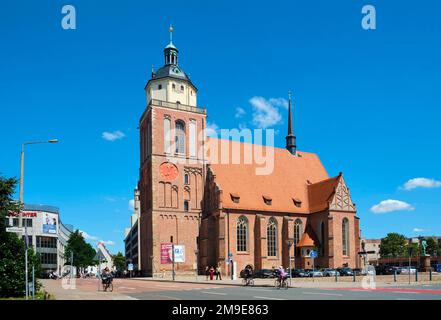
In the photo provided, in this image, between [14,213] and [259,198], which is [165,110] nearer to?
[259,198]

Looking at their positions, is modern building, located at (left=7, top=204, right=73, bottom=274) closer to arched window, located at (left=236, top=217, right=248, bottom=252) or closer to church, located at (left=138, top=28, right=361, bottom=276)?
church, located at (left=138, top=28, right=361, bottom=276)

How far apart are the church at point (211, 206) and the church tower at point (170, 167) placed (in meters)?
0.13

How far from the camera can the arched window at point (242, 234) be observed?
63122mm

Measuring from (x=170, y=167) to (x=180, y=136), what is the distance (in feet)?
15.9

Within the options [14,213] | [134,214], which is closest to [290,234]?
[14,213]

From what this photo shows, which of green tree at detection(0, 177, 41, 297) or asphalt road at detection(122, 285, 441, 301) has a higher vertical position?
green tree at detection(0, 177, 41, 297)

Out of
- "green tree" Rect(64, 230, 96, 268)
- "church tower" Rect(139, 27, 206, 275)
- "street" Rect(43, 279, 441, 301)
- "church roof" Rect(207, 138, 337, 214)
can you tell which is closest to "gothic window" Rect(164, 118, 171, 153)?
"church tower" Rect(139, 27, 206, 275)

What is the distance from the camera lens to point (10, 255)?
69.0 ft

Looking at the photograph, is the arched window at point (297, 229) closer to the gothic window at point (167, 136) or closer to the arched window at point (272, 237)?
the arched window at point (272, 237)

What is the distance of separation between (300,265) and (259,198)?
10777 mm

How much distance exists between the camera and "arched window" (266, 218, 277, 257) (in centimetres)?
6494

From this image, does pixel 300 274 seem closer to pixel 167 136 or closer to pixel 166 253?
pixel 166 253

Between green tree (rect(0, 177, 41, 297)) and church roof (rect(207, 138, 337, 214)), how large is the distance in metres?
41.9
